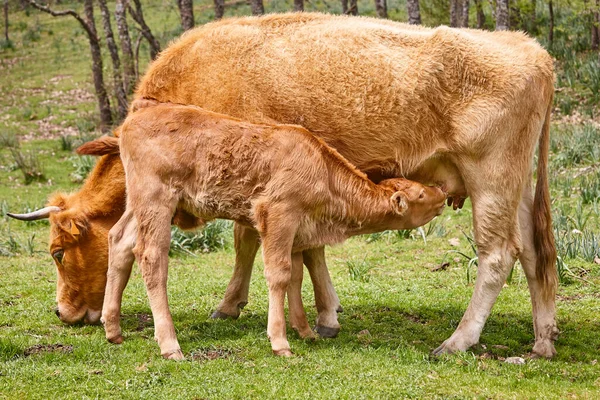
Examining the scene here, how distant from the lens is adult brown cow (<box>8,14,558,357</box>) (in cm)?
684

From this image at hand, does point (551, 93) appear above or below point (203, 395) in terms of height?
above

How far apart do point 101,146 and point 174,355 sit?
2202 millimetres

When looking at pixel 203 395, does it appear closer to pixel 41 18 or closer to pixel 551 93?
pixel 551 93

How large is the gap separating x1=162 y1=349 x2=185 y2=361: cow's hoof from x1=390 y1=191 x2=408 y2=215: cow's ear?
6.94 ft

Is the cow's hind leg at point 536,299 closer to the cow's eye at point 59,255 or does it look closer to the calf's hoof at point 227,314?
the calf's hoof at point 227,314

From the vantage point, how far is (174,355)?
253 inches

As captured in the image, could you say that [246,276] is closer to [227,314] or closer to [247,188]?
[227,314]

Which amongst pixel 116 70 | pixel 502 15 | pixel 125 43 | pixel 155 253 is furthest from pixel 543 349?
pixel 125 43

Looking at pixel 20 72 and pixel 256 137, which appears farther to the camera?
pixel 20 72

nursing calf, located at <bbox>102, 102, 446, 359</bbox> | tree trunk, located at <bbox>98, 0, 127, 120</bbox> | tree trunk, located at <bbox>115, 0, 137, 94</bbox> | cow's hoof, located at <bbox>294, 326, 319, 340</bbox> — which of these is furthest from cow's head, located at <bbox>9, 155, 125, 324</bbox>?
tree trunk, located at <bbox>98, 0, 127, 120</bbox>

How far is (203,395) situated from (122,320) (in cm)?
270

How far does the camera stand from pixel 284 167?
6.53 meters

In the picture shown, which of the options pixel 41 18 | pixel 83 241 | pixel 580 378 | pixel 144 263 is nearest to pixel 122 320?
pixel 83 241

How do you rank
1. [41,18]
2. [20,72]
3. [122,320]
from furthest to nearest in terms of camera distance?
[41,18]
[20,72]
[122,320]
